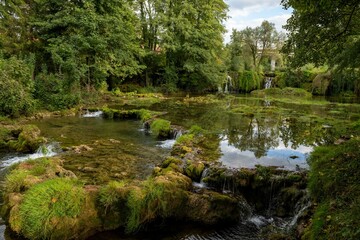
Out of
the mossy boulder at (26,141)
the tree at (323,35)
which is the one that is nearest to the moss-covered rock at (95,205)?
the mossy boulder at (26,141)

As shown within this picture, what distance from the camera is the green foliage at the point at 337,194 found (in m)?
3.68

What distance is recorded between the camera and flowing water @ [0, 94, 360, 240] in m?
6.17

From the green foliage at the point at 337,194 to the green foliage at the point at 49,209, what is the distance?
395 centimetres

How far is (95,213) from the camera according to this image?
5.44 m

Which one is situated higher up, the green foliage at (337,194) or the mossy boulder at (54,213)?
the green foliage at (337,194)

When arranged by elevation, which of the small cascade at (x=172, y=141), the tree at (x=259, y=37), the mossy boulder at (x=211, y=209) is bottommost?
the mossy boulder at (x=211, y=209)

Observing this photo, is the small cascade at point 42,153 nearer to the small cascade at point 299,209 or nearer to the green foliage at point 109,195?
the green foliage at point 109,195

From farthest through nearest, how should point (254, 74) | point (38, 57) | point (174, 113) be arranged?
point (254, 74) → point (38, 57) → point (174, 113)

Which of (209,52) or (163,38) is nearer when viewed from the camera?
(163,38)

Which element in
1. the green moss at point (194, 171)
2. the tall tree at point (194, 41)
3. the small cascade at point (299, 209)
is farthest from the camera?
the tall tree at point (194, 41)

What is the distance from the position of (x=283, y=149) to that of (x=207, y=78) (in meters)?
22.9

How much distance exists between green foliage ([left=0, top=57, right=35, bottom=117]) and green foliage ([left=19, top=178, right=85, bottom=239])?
32.8ft

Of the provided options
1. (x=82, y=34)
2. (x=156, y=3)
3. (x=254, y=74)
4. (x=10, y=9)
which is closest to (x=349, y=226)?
(x=82, y=34)

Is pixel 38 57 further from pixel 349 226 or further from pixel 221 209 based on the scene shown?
pixel 349 226
